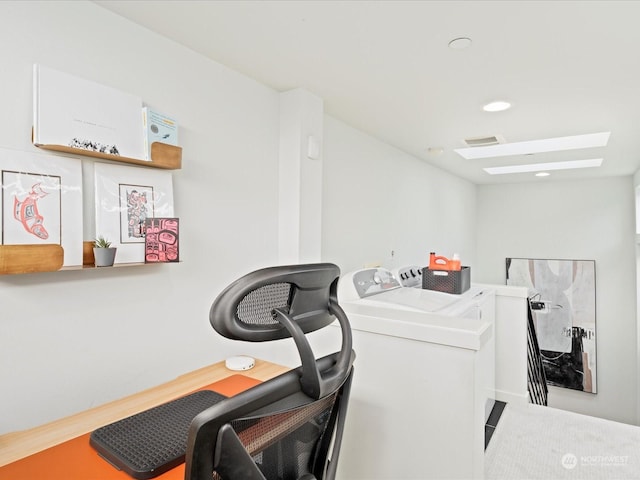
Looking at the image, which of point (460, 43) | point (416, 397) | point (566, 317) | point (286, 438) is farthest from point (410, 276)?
point (566, 317)

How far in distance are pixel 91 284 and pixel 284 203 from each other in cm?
111

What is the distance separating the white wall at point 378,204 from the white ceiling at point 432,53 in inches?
12.2

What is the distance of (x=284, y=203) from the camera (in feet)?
7.36

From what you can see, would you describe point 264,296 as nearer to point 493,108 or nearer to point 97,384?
point 97,384

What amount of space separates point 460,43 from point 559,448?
239cm

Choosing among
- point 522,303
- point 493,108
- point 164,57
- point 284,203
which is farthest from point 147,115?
point 522,303

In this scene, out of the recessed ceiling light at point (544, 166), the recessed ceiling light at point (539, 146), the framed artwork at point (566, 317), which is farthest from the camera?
the framed artwork at point (566, 317)

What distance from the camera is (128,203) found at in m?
1.48

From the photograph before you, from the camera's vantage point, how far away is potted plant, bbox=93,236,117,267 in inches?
52.3

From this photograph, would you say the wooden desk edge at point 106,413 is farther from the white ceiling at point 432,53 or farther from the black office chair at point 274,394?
the white ceiling at point 432,53

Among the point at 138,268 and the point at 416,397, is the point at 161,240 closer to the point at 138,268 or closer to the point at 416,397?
the point at 138,268

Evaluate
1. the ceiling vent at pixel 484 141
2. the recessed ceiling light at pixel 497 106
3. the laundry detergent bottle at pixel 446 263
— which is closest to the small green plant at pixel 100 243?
the recessed ceiling light at pixel 497 106

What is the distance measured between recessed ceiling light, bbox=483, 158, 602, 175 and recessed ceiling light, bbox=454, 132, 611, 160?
72cm

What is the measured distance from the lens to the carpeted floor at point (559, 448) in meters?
2.11
